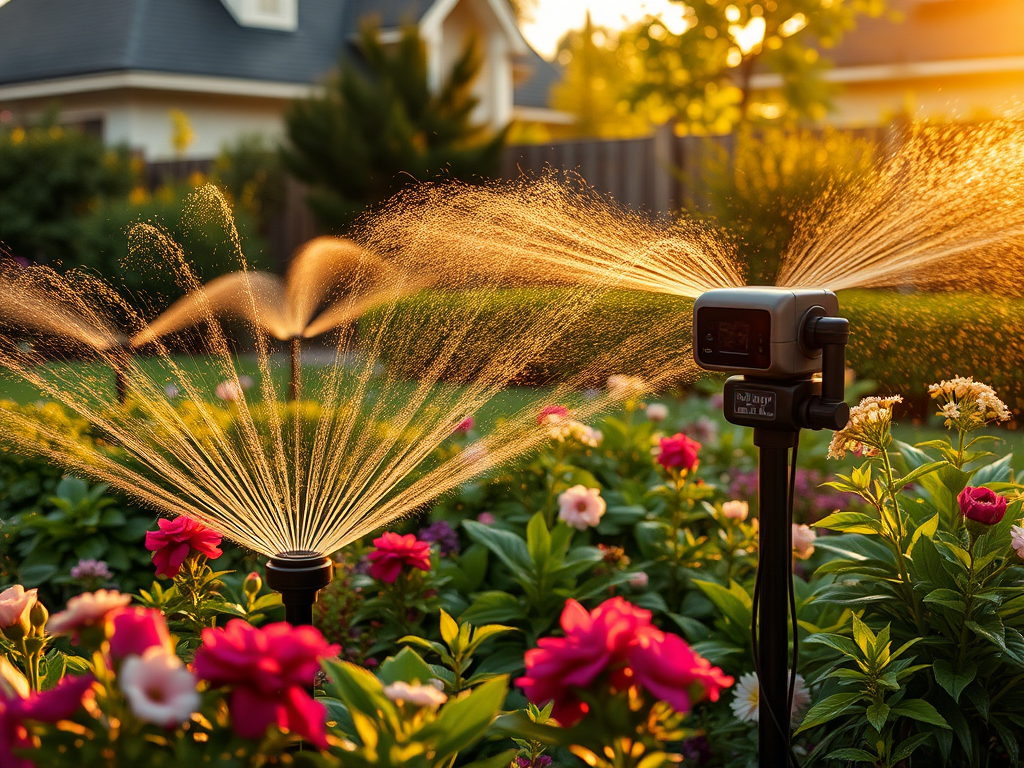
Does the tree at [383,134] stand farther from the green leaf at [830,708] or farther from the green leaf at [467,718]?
the green leaf at [467,718]

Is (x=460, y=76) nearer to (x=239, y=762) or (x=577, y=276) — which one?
(x=577, y=276)

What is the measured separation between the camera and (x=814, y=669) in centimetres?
260

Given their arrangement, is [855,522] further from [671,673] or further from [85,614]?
[85,614]

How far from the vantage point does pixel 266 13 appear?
62.0 ft

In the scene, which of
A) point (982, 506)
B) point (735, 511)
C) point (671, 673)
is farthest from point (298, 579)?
point (735, 511)

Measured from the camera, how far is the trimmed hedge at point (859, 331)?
4.59m

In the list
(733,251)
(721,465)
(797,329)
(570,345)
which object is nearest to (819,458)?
(721,465)

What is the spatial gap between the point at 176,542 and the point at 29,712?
98 cm

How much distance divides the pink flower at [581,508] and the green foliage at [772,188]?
3922 millimetres

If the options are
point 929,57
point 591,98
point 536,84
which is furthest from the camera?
point 591,98

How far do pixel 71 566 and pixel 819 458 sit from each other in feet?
10.8

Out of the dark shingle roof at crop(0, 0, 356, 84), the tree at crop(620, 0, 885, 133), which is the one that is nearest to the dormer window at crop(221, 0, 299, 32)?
the dark shingle roof at crop(0, 0, 356, 84)

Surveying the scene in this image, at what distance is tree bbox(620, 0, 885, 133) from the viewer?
13211 millimetres

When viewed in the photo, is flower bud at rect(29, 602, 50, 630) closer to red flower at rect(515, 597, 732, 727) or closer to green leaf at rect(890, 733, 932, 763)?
red flower at rect(515, 597, 732, 727)
